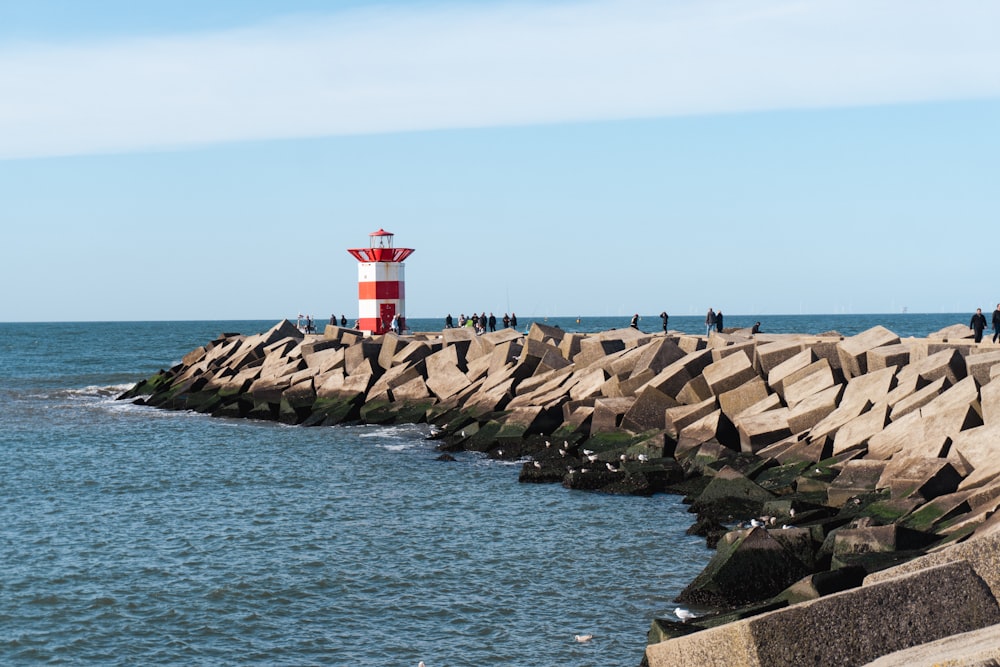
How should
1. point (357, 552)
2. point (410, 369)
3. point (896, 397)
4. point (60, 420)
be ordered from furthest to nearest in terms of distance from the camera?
point (60, 420) < point (410, 369) < point (896, 397) < point (357, 552)

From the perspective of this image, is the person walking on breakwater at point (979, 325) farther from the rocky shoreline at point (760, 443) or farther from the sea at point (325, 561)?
the sea at point (325, 561)

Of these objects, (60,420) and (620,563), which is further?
(60,420)

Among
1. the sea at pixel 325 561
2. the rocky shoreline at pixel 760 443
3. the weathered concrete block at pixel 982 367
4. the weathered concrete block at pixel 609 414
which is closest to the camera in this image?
the rocky shoreline at pixel 760 443

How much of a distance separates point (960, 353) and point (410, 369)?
1538 cm

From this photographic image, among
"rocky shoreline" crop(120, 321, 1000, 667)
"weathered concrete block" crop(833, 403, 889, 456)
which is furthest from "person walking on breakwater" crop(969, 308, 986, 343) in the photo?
"weathered concrete block" crop(833, 403, 889, 456)

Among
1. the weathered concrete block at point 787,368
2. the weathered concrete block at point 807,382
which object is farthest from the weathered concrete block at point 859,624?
the weathered concrete block at point 787,368

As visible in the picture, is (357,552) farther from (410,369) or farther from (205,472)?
(410,369)

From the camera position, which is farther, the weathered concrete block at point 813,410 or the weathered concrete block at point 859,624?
the weathered concrete block at point 813,410

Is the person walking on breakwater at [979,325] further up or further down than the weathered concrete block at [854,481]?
further up

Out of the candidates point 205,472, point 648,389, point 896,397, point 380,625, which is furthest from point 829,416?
point 205,472

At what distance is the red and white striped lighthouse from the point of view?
37219 millimetres

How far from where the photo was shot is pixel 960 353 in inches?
720

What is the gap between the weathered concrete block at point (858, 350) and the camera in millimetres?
19578

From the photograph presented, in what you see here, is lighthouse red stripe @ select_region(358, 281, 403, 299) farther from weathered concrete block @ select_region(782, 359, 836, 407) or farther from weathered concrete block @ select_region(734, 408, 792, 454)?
weathered concrete block @ select_region(734, 408, 792, 454)
